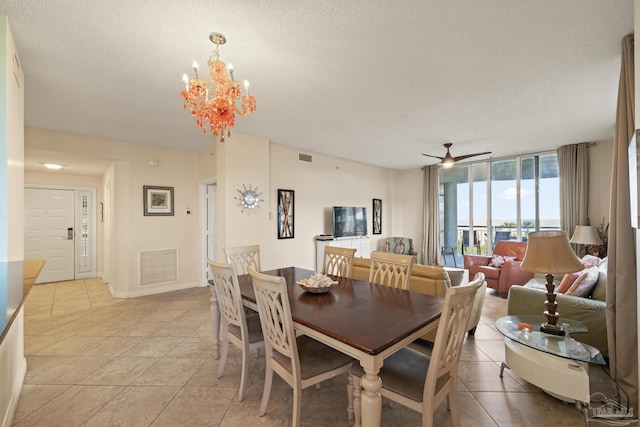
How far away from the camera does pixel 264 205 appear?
4617 mm

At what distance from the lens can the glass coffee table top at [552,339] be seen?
177cm

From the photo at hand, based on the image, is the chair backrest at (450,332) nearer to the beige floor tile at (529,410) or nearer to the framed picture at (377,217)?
the beige floor tile at (529,410)

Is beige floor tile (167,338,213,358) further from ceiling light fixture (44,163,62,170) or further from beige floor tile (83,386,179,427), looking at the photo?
ceiling light fixture (44,163,62,170)

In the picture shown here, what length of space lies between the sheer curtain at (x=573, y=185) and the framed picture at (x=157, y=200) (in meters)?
7.38

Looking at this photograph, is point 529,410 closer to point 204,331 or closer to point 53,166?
point 204,331

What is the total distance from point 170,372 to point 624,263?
361cm

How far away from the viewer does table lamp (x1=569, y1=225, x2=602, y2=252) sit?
173 inches

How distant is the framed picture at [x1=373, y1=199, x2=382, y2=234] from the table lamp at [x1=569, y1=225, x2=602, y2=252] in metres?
3.72

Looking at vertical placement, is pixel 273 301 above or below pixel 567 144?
below

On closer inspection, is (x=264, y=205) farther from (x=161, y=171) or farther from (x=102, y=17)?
(x=102, y=17)

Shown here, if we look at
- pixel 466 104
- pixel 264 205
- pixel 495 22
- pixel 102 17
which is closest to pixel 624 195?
pixel 495 22

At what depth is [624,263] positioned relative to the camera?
1.92m

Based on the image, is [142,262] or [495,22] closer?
[495,22]

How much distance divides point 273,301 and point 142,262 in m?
4.18
